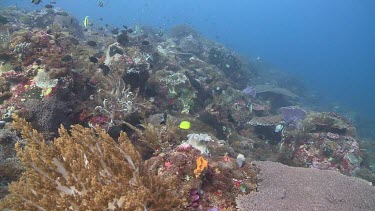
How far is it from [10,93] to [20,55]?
1.27 m

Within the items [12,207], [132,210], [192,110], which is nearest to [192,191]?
[132,210]

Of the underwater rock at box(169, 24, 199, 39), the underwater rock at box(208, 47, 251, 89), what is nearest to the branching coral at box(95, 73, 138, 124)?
the underwater rock at box(208, 47, 251, 89)

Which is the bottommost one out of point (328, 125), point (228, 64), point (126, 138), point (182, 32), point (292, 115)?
point (228, 64)

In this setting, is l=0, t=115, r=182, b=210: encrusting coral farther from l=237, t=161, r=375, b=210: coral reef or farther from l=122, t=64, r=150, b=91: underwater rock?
l=122, t=64, r=150, b=91: underwater rock

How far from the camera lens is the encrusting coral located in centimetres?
277

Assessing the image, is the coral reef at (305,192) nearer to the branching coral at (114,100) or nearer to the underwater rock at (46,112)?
the branching coral at (114,100)

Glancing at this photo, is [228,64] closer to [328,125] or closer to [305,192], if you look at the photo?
[328,125]

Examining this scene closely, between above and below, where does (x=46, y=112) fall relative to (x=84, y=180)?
below

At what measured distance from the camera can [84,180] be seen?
2.96 m

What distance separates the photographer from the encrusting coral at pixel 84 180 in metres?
2.77

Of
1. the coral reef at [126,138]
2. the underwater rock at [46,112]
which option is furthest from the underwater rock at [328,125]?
the underwater rock at [46,112]

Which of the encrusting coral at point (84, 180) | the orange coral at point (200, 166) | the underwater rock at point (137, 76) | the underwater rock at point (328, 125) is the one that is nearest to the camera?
the encrusting coral at point (84, 180)

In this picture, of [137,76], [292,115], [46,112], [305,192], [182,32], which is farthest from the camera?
[182,32]

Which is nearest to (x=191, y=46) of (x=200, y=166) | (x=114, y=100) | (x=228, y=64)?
(x=228, y=64)
